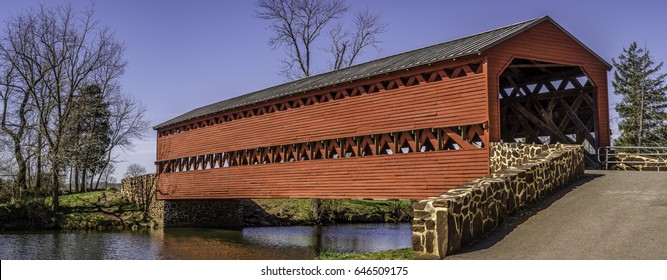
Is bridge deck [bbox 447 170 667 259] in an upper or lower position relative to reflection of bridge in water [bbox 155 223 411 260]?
upper

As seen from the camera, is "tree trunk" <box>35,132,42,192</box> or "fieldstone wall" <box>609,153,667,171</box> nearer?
"fieldstone wall" <box>609,153,667,171</box>

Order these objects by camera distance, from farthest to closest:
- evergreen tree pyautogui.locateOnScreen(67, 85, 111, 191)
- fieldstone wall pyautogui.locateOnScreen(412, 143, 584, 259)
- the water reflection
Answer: evergreen tree pyautogui.locateOnScreen(67, 85, 111, 191) → the water reflection → fieldstone wall pyautogui.locateOnScreen(412, 143, 584, 259)

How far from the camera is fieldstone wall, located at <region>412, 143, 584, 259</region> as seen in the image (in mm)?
11438

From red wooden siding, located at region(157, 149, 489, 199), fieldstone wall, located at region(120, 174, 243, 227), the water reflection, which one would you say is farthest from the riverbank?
red wooden siding, located at region(157, 149, 489, 199)

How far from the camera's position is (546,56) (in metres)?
18.6

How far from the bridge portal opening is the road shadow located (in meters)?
5.50

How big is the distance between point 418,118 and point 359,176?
3.02 meters

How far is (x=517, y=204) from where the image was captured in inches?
535

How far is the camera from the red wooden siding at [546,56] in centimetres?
1662

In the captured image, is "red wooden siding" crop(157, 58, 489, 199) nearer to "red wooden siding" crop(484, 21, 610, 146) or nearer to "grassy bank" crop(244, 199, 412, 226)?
"red wooden siding" crop(484, 21, 610, 146)

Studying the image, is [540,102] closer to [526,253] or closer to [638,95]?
[526,253]

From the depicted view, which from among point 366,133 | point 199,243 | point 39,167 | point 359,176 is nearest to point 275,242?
point 199,243

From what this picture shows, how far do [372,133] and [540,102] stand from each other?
288 inches

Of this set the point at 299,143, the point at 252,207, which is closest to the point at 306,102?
the point at 299,143
